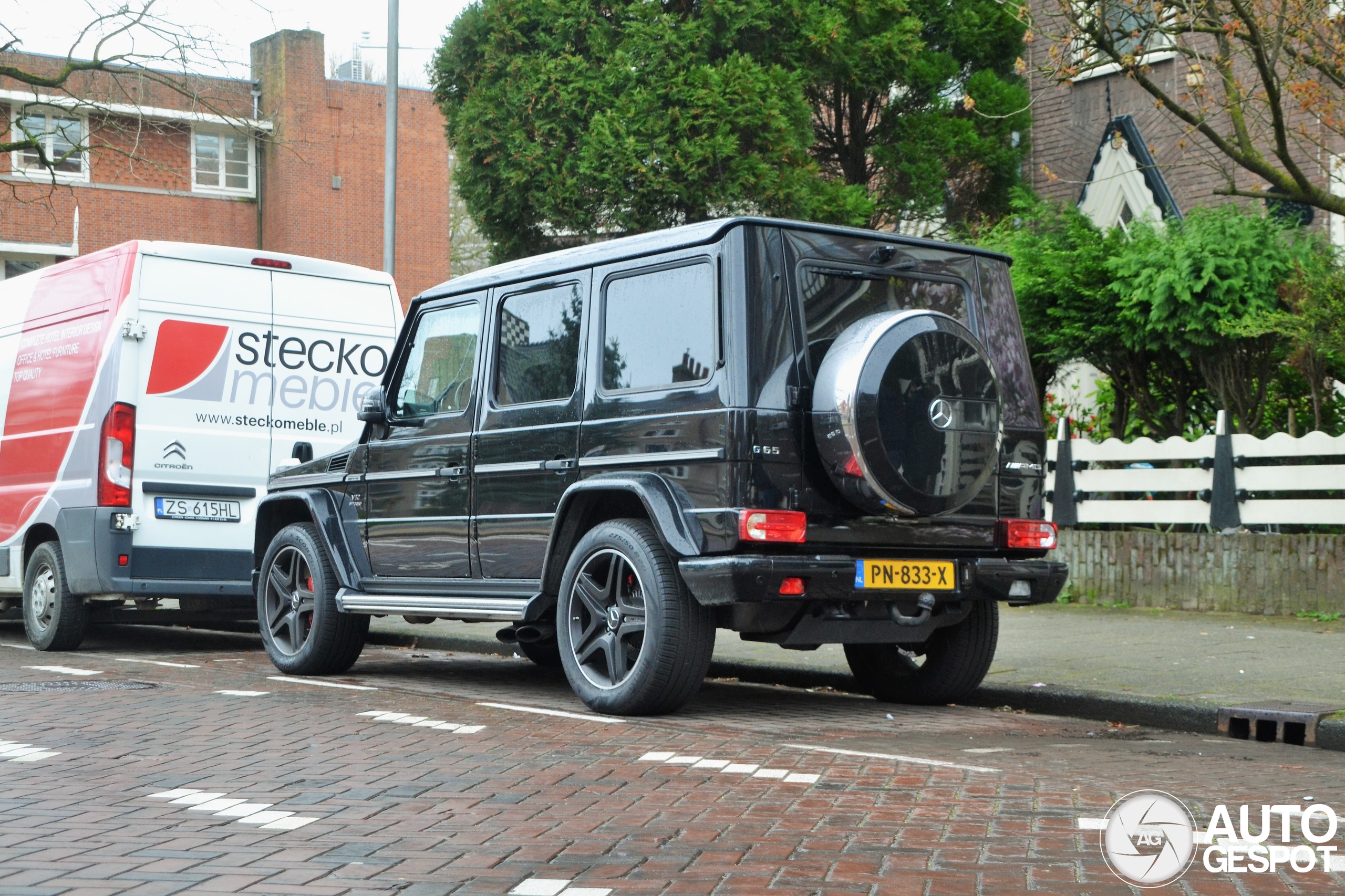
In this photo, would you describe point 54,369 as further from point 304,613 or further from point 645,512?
→ point 645,512

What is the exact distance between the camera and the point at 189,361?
35.9 ft

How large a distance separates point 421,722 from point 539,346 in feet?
6.74

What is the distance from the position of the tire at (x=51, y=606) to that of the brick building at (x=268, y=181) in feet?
92.4

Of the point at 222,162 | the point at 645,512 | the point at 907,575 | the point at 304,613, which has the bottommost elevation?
the point at 304,613

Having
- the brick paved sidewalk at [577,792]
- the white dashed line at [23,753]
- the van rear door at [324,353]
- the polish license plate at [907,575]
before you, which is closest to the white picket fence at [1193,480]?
the brick paved sidewalk at [577,792]

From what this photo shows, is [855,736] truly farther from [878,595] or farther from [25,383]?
[25,383]

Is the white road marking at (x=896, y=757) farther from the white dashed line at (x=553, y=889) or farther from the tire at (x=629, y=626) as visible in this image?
the white dashed line at (x=553, y=889)

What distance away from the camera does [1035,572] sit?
7.59 meters

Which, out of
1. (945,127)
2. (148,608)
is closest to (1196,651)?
(148,608)

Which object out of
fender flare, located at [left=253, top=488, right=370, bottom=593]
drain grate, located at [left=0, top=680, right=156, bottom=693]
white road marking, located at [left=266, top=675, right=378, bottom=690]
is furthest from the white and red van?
white road marking, located at [left=266, top=675, right=378, bottom=690]

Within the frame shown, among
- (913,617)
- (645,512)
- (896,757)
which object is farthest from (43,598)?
(896,757)

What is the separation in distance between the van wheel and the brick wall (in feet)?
17.2

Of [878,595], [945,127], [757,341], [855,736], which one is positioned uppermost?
[945,127]

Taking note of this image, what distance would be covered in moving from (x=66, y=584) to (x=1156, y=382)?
29.2ft
